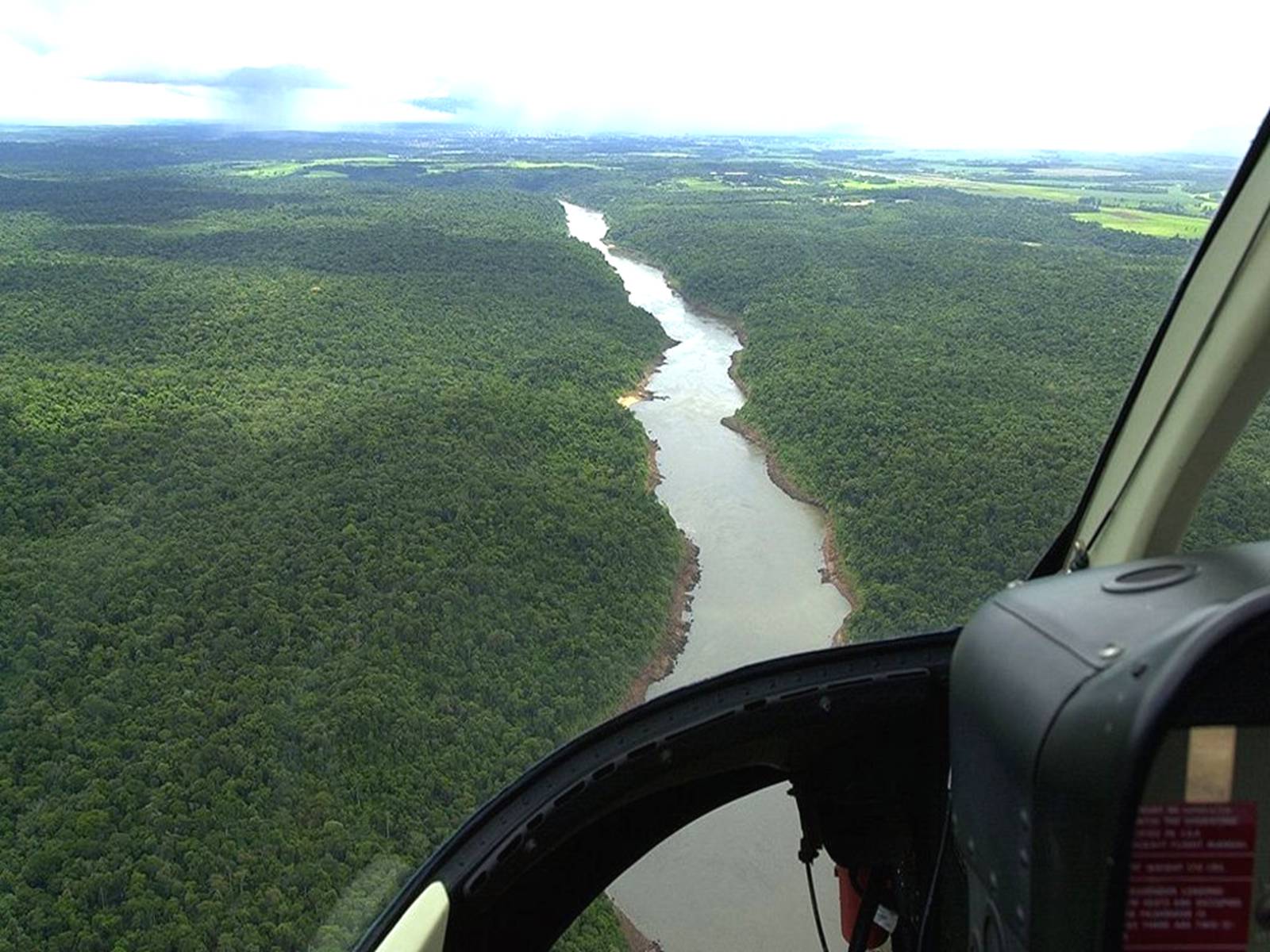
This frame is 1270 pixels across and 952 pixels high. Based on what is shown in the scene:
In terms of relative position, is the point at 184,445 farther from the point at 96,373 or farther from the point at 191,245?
the point at 191,245

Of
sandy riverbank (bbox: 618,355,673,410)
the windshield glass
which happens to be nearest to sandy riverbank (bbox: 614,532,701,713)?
the windshield glass

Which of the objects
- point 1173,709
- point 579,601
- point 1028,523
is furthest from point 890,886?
point 579,601

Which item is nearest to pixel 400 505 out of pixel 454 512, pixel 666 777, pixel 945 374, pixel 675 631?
pixel 454 512

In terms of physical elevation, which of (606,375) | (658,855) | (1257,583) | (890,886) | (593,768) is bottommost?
(606,375)

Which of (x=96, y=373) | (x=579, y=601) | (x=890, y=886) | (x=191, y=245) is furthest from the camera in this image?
(x=191, y=245)

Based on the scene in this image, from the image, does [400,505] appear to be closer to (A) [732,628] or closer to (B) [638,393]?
(A) [732,628]

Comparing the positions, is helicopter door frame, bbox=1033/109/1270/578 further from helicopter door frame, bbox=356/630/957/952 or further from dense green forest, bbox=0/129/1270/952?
helicopter door frame, bbox=356/630/957/952

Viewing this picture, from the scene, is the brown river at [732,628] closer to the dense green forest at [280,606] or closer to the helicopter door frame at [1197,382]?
the dense green forest at [280,606]
